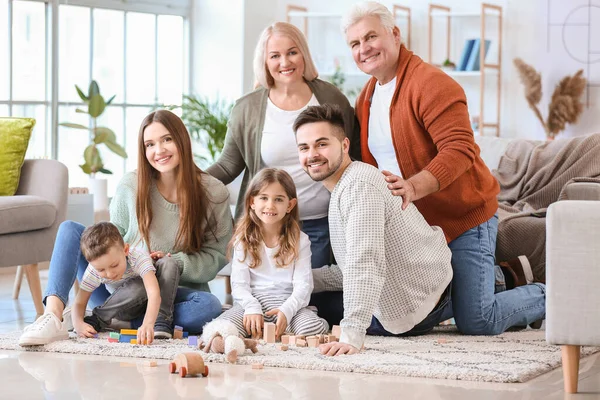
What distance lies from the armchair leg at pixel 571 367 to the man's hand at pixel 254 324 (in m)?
1.08

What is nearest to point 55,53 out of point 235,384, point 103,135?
point 103,135

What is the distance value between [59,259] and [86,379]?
0.78 metres

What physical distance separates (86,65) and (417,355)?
4.44 m

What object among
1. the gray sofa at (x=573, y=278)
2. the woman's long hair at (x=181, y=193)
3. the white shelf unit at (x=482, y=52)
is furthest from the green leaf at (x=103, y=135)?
the gray sofa at (x=573, y=278)

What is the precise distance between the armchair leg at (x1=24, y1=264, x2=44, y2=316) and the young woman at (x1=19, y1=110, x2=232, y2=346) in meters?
0.63

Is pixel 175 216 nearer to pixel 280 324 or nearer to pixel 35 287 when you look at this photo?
pixel 280 324

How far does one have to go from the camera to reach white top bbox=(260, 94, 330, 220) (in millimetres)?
3674

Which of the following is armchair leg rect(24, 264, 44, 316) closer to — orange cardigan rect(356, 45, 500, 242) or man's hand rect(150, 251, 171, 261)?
man's hand rect(150, 251, 171, 261)

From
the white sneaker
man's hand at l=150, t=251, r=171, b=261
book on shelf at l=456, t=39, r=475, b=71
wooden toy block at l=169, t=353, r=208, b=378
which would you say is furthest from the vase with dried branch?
wooden toy block at l=169, t=353, r=208, b=378

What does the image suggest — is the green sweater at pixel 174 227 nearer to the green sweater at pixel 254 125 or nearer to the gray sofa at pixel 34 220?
the green sweater at pixel 254 125

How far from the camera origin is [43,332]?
10.5ft

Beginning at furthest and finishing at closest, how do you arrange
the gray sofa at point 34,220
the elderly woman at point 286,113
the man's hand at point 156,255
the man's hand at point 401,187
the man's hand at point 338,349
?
the gray sofa at point 34,220
the elderly woman at point 286,113
the man's hand at point 156,255
the man's hand at point 401,187
the man's hand at point 338,349

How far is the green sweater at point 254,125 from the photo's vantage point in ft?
12.2

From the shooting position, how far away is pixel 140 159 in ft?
11.7
